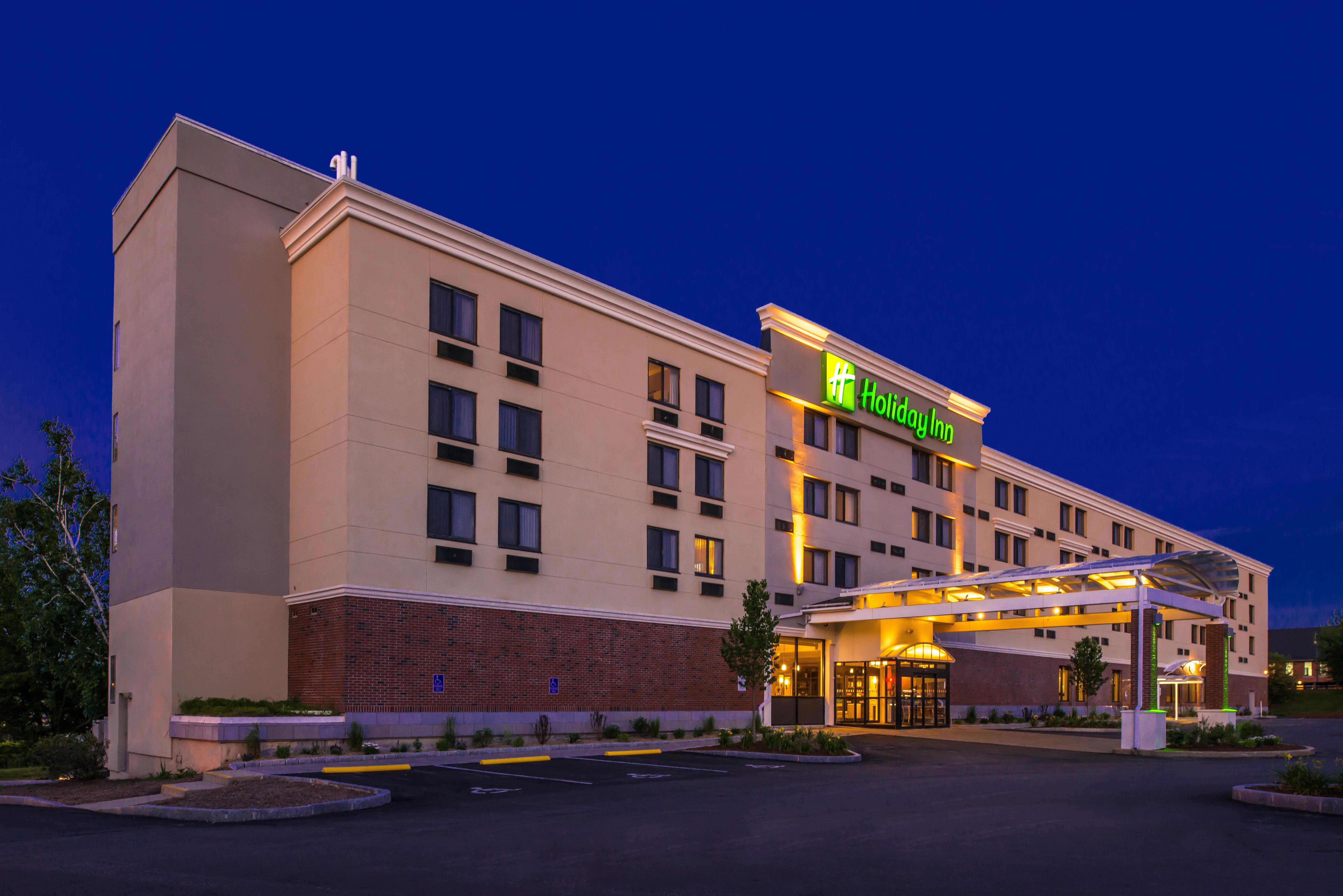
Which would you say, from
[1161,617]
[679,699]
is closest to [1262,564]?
[1161,617]

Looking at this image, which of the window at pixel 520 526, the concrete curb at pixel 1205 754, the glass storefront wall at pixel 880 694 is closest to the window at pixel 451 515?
the window at pixel 520 526

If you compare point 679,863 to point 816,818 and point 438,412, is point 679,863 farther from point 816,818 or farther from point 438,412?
point 438,412

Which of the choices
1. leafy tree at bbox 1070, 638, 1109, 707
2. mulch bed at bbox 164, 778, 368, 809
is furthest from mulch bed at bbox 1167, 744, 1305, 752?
mulch bed at bbox 164, 778, 368, 809

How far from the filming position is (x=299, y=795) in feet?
54.3

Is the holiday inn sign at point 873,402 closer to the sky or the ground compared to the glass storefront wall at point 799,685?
closer to the sky

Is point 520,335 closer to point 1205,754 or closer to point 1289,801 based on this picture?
point 1289,801

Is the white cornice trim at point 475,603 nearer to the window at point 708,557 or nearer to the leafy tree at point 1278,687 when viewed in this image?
the window at point 708,557

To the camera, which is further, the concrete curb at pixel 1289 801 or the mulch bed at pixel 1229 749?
the mulch bed at pixel 1229 749

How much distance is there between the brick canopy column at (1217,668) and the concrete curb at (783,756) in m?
15.9

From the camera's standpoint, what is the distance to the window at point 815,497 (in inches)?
1508

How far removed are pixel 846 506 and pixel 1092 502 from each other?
25040 mm

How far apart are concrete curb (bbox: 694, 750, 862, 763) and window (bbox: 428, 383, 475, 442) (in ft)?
33.6

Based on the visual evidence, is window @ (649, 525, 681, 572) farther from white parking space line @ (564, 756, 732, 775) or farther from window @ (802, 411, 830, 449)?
white parking space line @ (564, 756, 732, 775)

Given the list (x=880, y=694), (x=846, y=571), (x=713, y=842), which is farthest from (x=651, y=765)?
(x=846, y=571)
